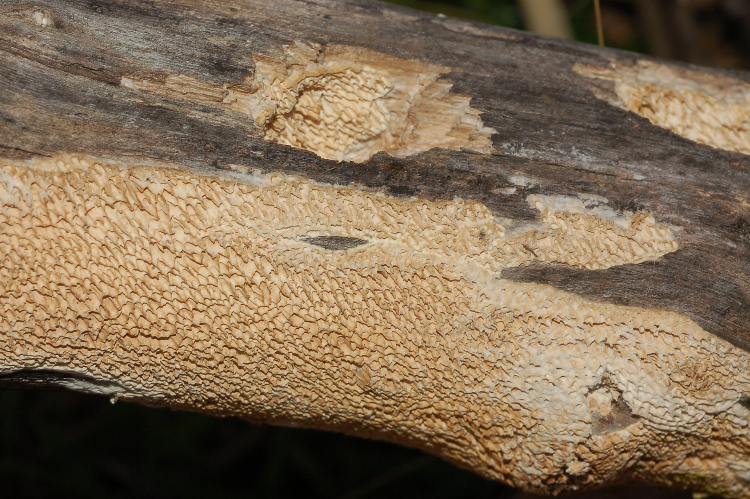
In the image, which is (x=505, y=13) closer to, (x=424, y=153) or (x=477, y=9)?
(x=477, y=9)

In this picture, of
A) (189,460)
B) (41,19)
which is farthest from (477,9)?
(189,460)

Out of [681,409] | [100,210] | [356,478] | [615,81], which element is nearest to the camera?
[100,210]

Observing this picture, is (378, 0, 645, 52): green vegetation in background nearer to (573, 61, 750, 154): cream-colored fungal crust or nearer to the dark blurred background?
(573, 61, 750, 154): cream-colored fungal crust

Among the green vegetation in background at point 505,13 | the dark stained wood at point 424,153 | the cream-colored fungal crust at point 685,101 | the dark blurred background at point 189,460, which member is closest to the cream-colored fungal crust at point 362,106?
the dark stained wood at point 424,153

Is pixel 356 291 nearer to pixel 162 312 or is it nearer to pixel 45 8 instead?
pixel 162 312

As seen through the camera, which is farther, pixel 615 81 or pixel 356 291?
pixel 615 81

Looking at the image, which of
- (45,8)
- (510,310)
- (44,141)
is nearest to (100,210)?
(44,141)
